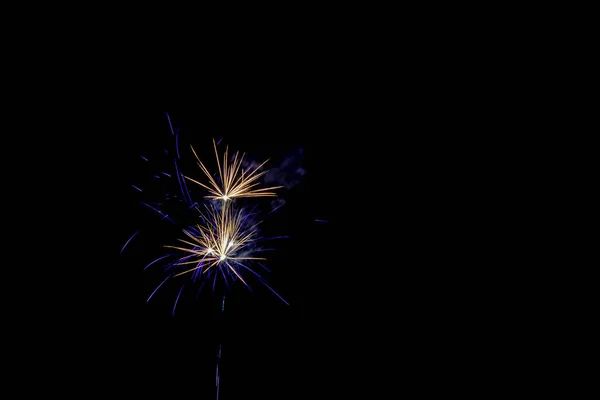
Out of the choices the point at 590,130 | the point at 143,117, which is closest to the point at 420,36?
the point at 590,130

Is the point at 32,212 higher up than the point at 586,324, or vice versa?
the point at 32,212

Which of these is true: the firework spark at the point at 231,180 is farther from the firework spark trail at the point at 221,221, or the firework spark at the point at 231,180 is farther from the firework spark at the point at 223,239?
the firework spark at the point at 223,239

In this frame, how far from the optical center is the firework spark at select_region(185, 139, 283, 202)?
142 inches

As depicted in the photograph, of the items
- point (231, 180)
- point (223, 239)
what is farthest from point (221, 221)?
point (231, 180)

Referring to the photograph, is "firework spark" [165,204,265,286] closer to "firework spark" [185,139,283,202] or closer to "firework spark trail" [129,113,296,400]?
"firework spark trail" [129,113,296,400]

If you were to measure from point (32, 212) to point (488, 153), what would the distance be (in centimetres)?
713

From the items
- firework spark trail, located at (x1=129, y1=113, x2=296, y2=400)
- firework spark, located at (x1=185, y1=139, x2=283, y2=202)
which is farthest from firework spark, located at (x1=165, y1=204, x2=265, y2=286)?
firework spark, located at (x1=185, y1=139, x2=283, y2=202)

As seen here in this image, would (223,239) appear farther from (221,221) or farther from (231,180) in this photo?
(231,180)

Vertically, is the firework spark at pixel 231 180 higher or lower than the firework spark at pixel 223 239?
higher

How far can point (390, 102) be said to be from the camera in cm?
449

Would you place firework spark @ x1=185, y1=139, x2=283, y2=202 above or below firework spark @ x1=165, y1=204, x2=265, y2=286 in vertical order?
above

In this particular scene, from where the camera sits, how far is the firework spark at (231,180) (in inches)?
142

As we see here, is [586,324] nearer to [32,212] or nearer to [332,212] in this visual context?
[332,212]

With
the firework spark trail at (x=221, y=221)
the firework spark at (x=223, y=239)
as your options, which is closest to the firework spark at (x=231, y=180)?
the firework spark trail at (x=221, y=221)
